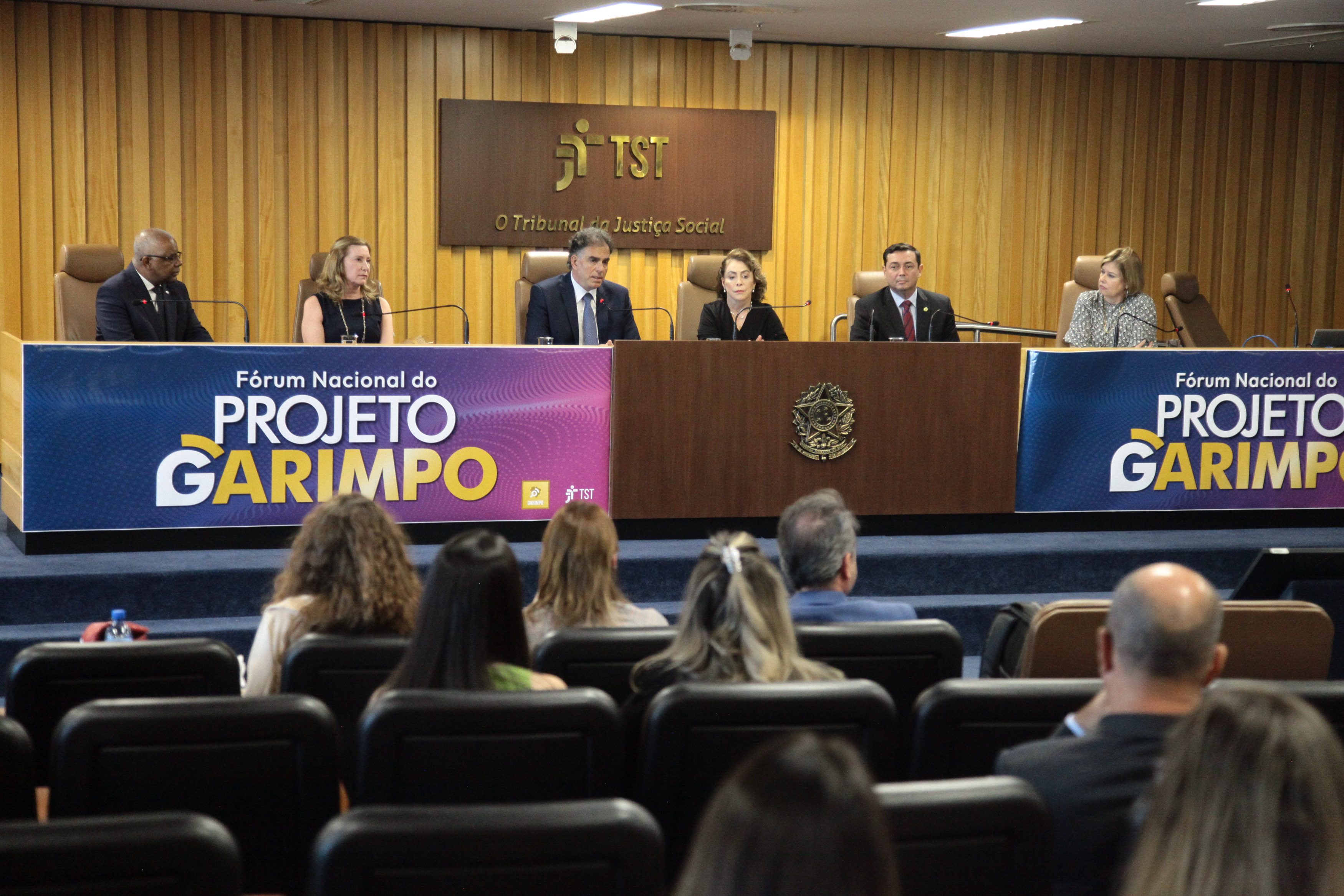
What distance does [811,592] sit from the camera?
3.01m

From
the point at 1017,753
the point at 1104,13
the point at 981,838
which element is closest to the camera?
the point at 981,838

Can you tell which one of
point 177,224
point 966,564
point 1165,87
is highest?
point 1165,87

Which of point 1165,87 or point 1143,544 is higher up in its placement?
point 1165,87

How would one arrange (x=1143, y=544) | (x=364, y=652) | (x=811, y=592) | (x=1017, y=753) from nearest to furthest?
1. (x=1017, y=753)
2. (x=364, y=652)
3. (x=811, y=592)
4. (x=1143, y=544)

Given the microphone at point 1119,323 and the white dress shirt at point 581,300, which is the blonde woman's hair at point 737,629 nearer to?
the white dress shirt at point 581,300

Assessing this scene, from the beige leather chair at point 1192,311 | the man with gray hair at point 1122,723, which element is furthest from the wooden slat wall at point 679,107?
the man with gray hair at point 1122,723

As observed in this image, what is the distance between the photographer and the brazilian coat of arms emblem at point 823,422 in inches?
216

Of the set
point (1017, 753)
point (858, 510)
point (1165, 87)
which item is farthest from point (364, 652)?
point (1165, 87)

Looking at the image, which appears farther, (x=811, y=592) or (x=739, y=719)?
(x=811, y=592)

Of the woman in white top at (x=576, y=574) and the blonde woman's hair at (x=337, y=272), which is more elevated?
the blonde woman's hair at (x=337, y=272)

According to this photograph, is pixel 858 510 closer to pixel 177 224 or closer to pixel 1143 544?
pixel 1143 544

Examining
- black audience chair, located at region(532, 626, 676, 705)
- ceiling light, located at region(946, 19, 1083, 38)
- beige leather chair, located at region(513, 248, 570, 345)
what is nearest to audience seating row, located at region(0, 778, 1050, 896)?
black audience chair, located at region(532, 626, 676, 705)

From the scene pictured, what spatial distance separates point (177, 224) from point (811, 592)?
5934 millimetres

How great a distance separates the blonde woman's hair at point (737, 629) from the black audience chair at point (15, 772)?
0.94 m
